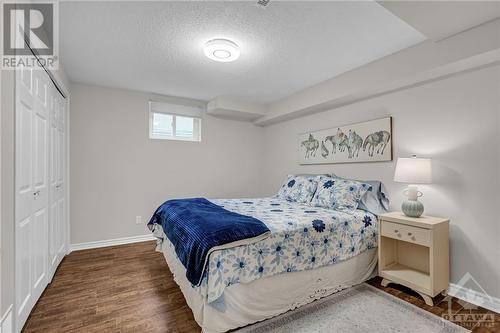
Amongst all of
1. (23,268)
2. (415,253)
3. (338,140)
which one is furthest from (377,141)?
(23,268)

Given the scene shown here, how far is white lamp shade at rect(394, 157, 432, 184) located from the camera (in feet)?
7.12

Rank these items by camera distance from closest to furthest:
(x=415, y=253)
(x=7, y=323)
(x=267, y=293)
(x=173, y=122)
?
(x=7, y=323) → (x=267, y=293) → (x=415, y=253) → (x=173, y=122)

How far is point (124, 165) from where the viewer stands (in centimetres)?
366

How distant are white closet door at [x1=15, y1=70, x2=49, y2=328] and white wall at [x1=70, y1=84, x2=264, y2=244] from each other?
47.9 inches

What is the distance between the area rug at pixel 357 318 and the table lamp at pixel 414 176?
836mm

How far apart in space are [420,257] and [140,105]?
Answer: 4.25 m

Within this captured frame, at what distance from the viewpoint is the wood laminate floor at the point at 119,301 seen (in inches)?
69.0

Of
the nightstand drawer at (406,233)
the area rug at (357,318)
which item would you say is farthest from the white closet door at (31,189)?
the nightstand drawer at (406,233)

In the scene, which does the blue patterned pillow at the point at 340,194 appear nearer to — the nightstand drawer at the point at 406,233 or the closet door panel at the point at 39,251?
the nightstand drawer at the point at 406,233

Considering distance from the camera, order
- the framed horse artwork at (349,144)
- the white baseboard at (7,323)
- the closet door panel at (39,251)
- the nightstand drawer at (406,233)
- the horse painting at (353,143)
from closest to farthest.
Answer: the white baseboard at (7,323) < the closet door panel at (39,251) < the nightstand drawer at (406,233) < the framed horse artwork at (349,144) < the horse painting at (353,143)

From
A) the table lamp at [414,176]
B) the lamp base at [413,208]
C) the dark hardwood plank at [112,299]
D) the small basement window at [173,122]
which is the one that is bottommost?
the dark hardwood plank at [112,299]

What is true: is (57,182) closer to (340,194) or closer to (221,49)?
(221,49)

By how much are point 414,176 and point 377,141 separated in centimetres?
75

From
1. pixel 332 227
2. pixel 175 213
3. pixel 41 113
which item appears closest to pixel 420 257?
pixel 332 227
